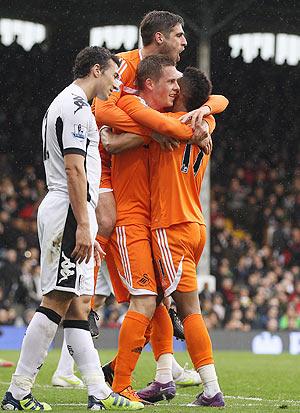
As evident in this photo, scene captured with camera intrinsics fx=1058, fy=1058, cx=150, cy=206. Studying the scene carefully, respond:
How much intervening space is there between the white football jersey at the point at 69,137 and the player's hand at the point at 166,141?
61 cm

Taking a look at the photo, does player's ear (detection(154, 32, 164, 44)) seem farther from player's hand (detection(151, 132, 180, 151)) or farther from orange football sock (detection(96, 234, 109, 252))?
orange football sock (detection(96, 234, 109, 252))

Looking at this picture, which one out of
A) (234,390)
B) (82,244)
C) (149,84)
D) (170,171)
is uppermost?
(149,84)

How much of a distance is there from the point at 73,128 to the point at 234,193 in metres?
20.0

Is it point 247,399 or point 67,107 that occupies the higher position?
point 67,107

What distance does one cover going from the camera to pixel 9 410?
595 cm

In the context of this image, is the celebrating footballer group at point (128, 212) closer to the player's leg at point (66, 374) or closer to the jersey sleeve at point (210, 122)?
the jersey sleeve at point (210, 122)

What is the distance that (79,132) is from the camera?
6.02m

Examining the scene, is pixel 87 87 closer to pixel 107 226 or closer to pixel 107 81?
pixel 107 81

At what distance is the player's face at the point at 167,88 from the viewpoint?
270 inches

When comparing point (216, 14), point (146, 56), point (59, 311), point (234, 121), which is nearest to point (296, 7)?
point (216, 14)

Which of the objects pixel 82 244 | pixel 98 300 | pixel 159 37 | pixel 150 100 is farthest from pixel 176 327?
pixel 159 37

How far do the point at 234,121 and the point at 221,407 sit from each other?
23336mm

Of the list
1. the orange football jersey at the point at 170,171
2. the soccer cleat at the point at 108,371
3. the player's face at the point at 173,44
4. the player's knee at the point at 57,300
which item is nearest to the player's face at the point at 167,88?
the orange football jersey at the point at 170,171

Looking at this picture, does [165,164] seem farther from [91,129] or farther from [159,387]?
[159,387]
